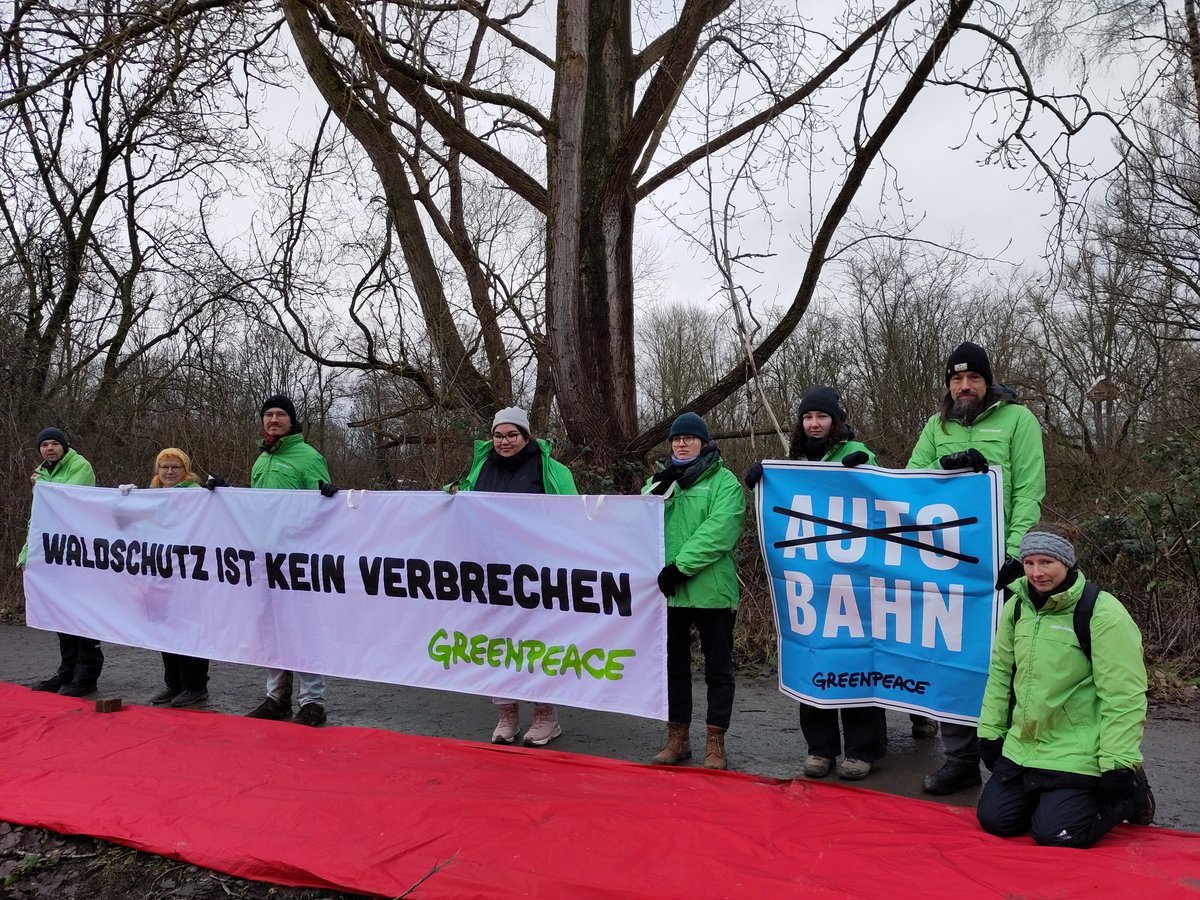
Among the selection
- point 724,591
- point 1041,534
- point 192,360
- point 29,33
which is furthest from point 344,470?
point 1041,534

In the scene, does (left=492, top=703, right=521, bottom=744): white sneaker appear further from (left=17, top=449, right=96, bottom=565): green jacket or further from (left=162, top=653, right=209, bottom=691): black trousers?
(left=17, top=449, right=96, bottom=565): green jacket

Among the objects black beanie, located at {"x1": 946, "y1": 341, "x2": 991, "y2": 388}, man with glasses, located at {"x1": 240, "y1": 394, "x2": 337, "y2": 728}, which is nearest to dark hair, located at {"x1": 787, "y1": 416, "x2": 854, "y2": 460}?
black beanie, located at {"x1": 946, "y1": 341, "x2": 991, "y2": 388}

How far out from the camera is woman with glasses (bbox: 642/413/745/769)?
4531mm

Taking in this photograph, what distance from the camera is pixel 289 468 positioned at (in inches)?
235

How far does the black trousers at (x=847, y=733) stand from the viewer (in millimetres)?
4504

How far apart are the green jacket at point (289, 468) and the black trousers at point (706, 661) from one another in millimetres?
2739

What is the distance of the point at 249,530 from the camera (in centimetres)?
589

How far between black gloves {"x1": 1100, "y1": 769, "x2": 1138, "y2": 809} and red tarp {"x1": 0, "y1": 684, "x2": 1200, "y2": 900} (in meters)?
0.15

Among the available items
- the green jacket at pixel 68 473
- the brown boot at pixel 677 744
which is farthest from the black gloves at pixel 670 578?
the green jacket at pixel 68 473

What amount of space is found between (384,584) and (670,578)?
1952mm

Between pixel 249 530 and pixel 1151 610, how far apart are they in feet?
22.7

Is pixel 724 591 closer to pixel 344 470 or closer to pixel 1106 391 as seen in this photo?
pixel 344 470

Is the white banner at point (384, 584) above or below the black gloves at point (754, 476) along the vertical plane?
below

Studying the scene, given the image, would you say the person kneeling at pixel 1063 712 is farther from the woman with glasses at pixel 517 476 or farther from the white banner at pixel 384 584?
the woman with glasses at pixel 517 476
